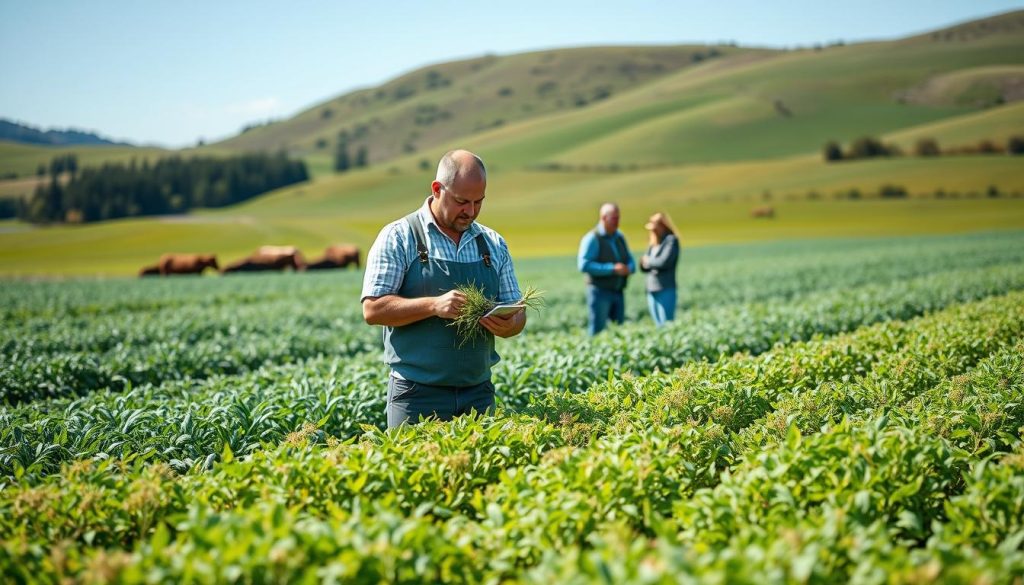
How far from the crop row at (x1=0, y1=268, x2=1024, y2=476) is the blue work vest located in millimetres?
1381

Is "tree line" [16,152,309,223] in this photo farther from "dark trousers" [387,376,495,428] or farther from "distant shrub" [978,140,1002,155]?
"distant shrub" [978,140,1002,155]

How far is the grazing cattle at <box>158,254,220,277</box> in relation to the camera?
47156 millimetres

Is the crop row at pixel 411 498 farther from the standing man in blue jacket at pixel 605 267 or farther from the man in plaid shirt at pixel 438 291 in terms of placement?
the standing man in blue jacket at pixel 605 267

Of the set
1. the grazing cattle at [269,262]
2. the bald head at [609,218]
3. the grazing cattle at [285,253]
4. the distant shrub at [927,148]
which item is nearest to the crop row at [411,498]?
the bald head at [609,218]

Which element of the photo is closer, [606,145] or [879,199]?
[879,199]

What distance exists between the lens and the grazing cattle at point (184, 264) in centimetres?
4716

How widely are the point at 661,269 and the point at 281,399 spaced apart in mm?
7484

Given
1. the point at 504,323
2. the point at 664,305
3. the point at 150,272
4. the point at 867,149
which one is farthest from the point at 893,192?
the point at 504,323

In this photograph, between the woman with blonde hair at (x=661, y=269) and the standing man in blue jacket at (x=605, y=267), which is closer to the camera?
the standing man in blue jacket at (x=605, y=267)

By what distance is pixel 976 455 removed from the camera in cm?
507

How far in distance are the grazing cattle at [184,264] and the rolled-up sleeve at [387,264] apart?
151ft

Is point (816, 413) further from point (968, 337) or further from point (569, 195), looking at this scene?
point (569, 195)

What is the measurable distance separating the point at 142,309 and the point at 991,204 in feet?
237

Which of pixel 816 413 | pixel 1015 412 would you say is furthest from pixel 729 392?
pixel 1015 412
